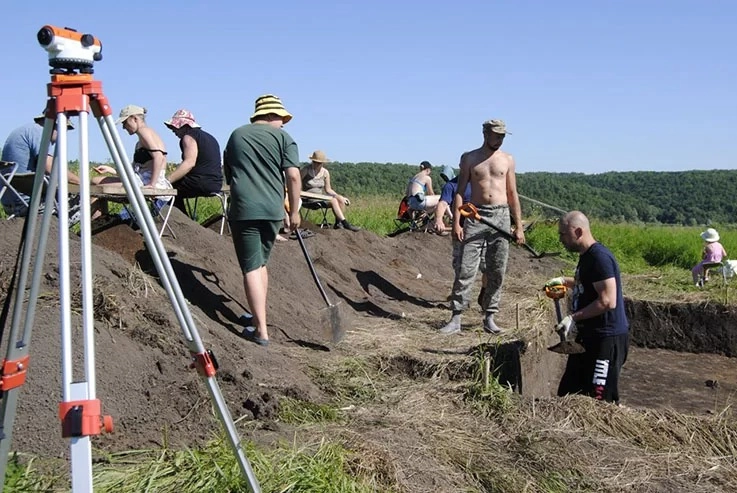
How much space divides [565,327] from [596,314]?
0.23m

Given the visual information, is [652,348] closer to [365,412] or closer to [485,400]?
[485,400]

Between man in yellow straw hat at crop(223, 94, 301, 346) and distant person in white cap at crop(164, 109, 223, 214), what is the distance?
5.91 ft

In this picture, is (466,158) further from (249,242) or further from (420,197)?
(420,197)

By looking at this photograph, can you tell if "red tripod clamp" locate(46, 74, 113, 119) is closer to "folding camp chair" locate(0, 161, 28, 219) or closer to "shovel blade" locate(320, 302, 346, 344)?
"folding camp chair" locate(0, 161, 28, 219)

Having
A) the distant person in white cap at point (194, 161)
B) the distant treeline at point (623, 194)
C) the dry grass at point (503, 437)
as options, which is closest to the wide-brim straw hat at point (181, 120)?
the distant person in white cap at point (194, 161)

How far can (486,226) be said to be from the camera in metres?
8.12

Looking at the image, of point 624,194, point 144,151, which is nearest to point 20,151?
point 144,151

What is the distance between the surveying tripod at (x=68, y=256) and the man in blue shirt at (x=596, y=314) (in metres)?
3.39

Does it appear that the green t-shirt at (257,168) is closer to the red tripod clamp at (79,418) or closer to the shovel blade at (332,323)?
the shovel blade at (332,323)

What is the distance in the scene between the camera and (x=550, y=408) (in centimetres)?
548

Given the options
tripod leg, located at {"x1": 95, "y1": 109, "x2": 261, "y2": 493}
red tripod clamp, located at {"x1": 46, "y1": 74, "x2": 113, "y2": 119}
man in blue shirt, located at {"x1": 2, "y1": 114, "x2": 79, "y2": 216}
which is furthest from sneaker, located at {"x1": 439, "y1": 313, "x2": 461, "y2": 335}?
red tripod clamp, located at {"x1": 46, "y1": 74, "x2": 113, "y2": 119}

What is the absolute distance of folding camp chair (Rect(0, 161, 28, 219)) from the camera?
6.80 meters

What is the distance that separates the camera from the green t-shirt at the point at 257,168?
21.4ft

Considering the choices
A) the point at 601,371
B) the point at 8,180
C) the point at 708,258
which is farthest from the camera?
the point at 708,258
